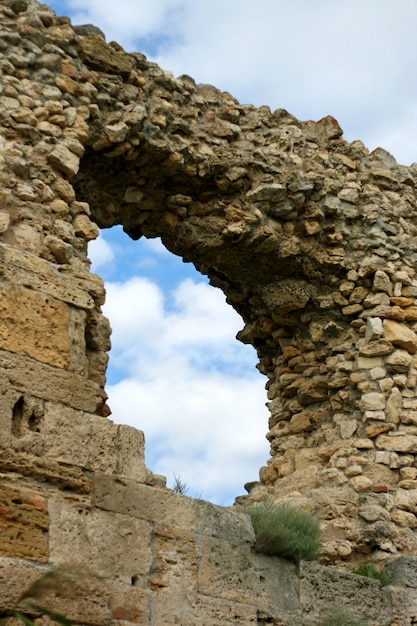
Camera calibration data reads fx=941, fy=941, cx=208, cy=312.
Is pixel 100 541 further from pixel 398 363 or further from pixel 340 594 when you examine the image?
pixel 398 363

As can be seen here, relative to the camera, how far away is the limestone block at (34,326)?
4.89 metres

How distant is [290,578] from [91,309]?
2.03 meters

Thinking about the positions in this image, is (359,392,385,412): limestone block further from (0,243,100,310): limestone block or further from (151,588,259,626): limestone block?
(0,243,100,310): limestone block

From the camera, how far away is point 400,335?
7469 mm

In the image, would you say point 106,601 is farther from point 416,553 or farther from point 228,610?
point 416,553

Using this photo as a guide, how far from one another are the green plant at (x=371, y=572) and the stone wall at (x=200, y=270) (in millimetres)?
113

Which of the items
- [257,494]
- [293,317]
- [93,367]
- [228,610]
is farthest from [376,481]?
[93,367]

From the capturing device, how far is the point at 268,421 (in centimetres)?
826

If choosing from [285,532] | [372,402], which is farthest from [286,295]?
[285,532]

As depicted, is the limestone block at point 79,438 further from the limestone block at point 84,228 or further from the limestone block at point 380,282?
the limestone block at point 380,282

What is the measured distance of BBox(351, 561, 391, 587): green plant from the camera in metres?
6.29

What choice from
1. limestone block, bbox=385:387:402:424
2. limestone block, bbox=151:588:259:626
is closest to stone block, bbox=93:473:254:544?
limestone block, bbox=151:588:259:626

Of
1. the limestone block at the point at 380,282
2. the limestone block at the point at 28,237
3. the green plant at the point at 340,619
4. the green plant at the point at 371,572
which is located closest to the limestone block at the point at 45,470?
the limestone block at the point at 28,237

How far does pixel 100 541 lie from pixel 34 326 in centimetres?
118
